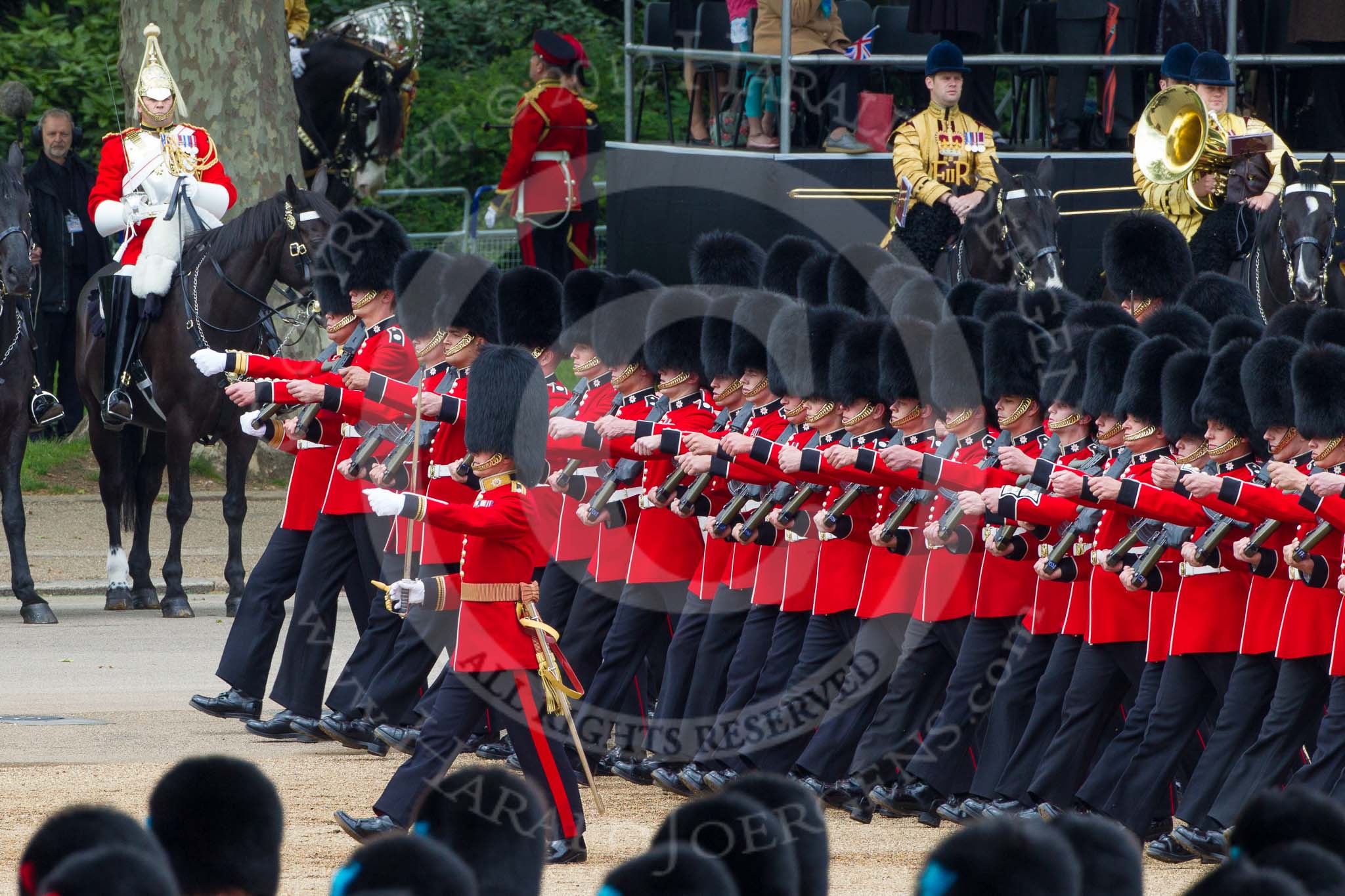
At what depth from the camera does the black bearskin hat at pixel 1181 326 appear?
24.8 ft

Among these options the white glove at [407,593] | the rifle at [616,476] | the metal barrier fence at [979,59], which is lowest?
the rifle at [616,476]

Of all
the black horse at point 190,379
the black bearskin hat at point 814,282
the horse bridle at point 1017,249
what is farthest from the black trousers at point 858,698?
the horse bridle at point 1017,249

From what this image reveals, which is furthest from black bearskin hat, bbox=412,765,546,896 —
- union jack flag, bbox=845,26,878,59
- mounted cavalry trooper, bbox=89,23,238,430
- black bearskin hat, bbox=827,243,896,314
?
union jack flag, bbox=845,26,878,59

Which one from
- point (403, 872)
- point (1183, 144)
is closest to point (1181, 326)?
point (1183, 144)

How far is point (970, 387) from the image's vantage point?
726 cm

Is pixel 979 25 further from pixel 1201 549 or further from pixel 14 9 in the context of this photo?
pixel 14 9

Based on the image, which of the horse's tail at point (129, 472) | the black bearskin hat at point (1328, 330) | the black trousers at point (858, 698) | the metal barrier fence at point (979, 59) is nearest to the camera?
the black trousers at point (858, 698)

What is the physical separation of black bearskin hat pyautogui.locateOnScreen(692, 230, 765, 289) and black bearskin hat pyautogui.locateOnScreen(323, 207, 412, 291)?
1.32m

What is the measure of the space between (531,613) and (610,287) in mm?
2424

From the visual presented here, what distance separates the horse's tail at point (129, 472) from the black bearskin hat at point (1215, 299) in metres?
5.01

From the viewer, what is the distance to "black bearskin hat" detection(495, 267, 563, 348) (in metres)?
8.41

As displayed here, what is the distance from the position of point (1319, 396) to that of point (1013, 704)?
1258 millimetres

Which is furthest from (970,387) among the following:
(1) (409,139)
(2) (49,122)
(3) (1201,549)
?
(1) (409,139)

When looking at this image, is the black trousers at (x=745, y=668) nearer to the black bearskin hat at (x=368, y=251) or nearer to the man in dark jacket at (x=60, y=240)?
the black bearskin hat at (x=368, y=251)
